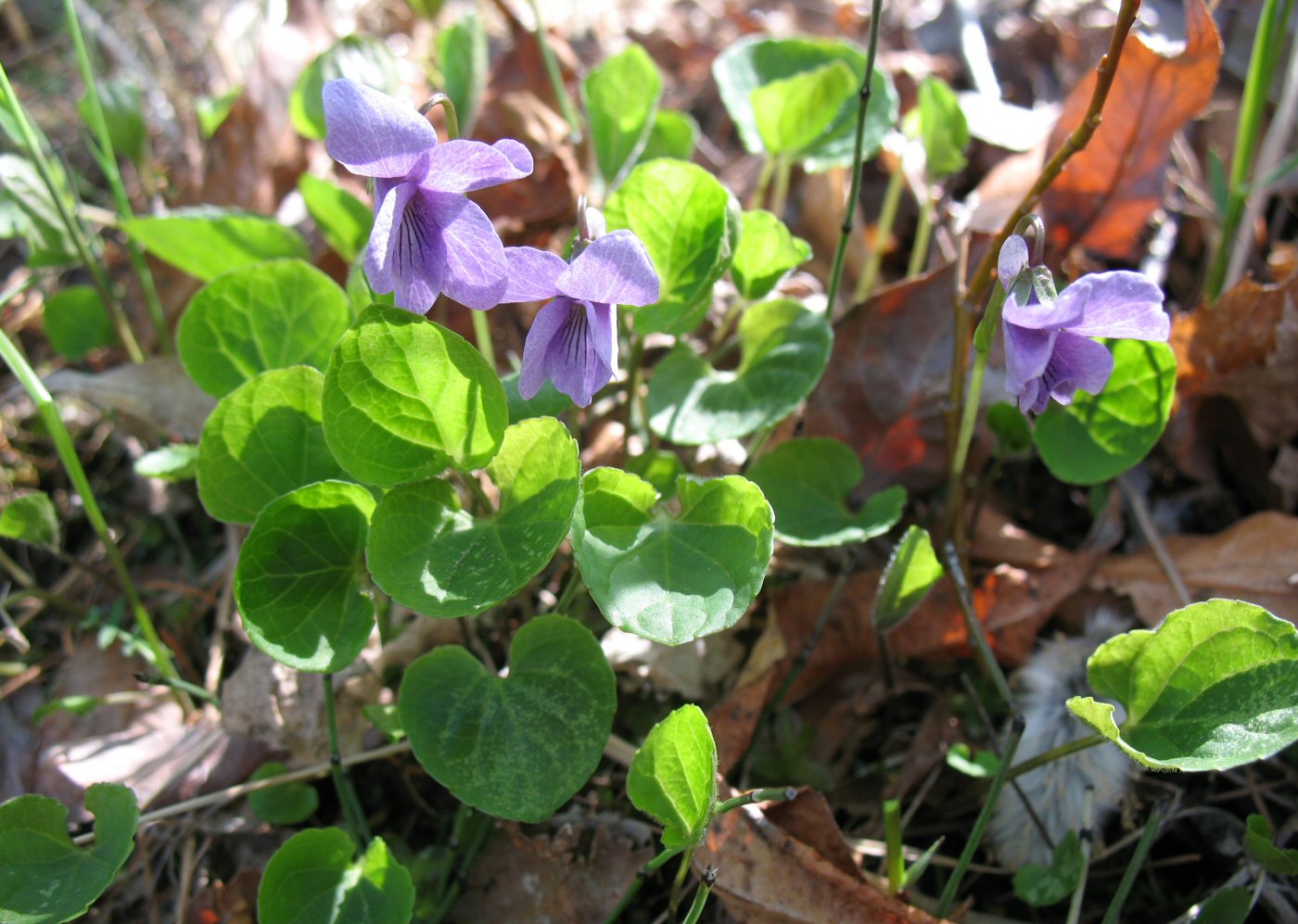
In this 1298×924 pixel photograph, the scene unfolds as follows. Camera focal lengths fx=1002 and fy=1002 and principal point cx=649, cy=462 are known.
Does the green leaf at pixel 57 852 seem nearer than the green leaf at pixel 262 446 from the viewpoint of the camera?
Yes

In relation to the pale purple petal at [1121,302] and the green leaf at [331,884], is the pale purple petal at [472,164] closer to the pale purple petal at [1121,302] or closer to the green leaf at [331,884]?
the pale purple petal at [1121,302]

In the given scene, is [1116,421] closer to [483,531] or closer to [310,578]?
[483,531]

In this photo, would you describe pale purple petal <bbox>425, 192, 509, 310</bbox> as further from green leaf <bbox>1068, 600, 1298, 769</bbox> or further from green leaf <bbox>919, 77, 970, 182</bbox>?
green leaf <bbox>919, 77, 970, 182</bbox>

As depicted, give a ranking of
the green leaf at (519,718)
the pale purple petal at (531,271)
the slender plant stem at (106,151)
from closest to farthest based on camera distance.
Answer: the pale purple petal at (531,271) → the green leaf at (519,718) → the slender plant stem at (106,151)

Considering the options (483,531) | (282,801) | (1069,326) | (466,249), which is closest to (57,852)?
(282,801)

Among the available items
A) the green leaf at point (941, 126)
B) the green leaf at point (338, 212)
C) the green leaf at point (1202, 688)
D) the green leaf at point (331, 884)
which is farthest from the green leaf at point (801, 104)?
the green leaf at point (331, 884)

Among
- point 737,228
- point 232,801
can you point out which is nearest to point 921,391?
point 737,228

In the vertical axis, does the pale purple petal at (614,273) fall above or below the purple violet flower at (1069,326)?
above

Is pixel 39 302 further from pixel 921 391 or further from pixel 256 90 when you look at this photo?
pixel 921 391
